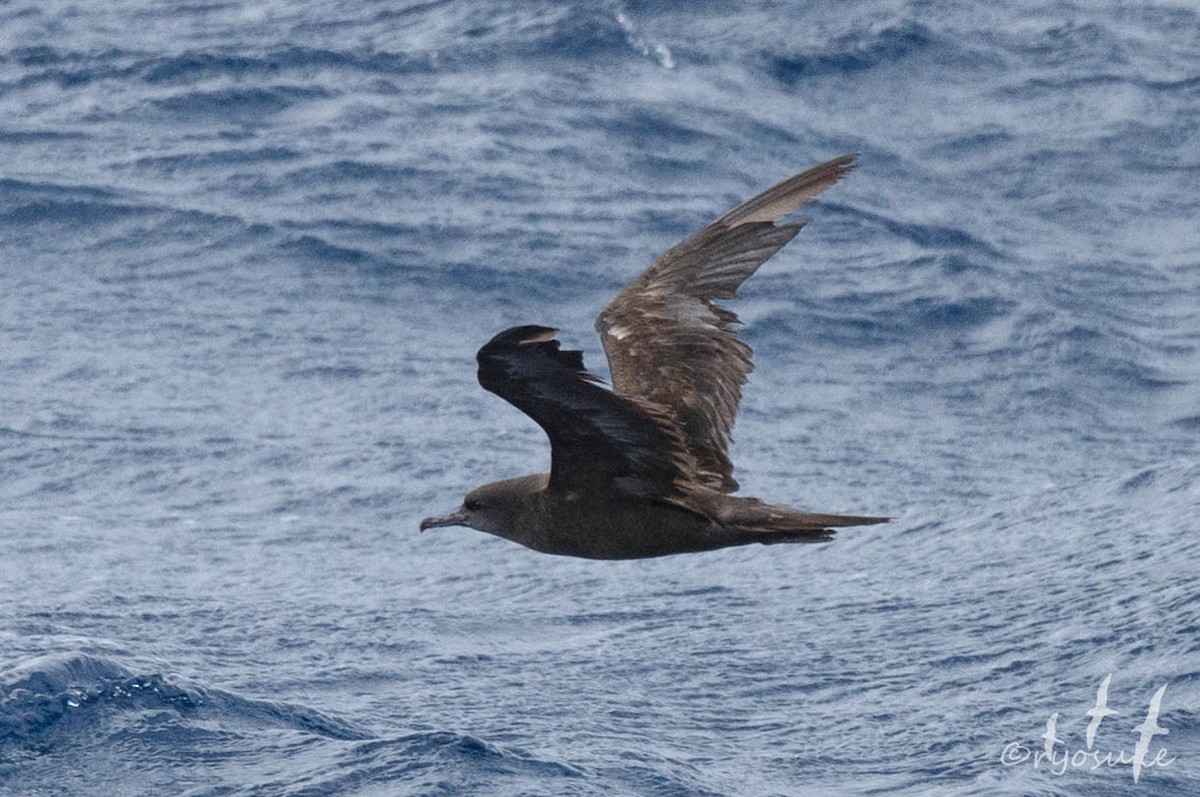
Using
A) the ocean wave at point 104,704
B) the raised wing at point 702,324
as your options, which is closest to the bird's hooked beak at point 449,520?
the raised wing at point 702,324

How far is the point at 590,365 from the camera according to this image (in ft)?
49.2

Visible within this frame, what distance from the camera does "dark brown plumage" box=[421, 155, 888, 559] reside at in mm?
7848

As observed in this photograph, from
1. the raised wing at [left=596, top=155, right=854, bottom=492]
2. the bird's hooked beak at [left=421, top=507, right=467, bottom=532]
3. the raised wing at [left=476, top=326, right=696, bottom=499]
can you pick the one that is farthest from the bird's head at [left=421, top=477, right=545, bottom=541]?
the raised wing at [left=596, top=155, right=854, bottom=492]

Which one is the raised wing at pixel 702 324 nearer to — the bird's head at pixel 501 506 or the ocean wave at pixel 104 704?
the bird's head at pixel 501 506

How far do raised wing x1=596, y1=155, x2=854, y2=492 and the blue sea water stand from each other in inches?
72.1

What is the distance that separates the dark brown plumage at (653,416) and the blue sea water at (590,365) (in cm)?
169

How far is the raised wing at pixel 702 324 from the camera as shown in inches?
365

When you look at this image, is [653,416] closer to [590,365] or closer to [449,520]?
[449,520]

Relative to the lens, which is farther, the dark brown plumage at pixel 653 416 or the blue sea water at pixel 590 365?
the blue sea water at pixel 590 365

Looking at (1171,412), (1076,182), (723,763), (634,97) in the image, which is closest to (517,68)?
(634,97)

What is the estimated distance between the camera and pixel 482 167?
17.9m

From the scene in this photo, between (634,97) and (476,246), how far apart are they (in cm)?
306

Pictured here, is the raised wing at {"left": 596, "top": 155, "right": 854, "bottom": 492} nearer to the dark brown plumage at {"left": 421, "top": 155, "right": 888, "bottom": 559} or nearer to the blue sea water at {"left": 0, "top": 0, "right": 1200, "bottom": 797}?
the dark brown plumage at {"left": 421, "top": 155, "right": 888, "bottom": 559}

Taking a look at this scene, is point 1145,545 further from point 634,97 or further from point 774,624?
point 634,97
